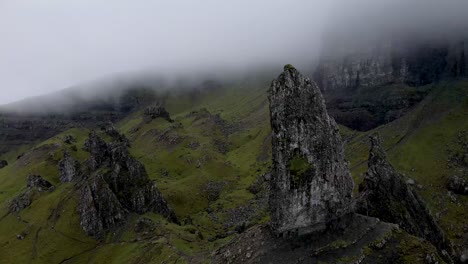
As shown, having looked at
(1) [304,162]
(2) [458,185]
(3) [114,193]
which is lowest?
(2) [458,185]

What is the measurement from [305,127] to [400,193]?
34.7 meters

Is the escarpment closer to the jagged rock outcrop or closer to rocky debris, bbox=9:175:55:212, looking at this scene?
the jagged rock outcrop

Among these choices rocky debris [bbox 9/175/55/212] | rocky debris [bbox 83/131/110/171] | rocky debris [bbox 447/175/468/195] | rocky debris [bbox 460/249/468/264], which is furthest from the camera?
rocky debris [bbox 447/175/468/195]

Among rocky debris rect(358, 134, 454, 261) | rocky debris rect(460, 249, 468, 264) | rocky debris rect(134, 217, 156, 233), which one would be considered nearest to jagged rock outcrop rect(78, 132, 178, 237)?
rocky debris rect(134, 217, 156, 233)

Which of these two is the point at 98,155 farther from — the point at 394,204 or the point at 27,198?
the point at 394,204

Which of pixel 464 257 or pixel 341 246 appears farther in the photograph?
pixel 464 257

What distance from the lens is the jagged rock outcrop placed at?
15575 centimetres

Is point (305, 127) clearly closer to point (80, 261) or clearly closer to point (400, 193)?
point (400, 193)

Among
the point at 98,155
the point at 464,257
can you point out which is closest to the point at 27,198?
the point at 98,155

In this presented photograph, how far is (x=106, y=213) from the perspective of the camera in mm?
155875

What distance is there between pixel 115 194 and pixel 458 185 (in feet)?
432

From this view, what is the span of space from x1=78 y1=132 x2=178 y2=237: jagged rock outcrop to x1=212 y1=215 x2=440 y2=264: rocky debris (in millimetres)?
75429

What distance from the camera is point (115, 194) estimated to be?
534ft

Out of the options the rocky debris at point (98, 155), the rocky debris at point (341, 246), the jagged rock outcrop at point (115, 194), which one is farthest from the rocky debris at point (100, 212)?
the rocky debris at point (341, 246)
